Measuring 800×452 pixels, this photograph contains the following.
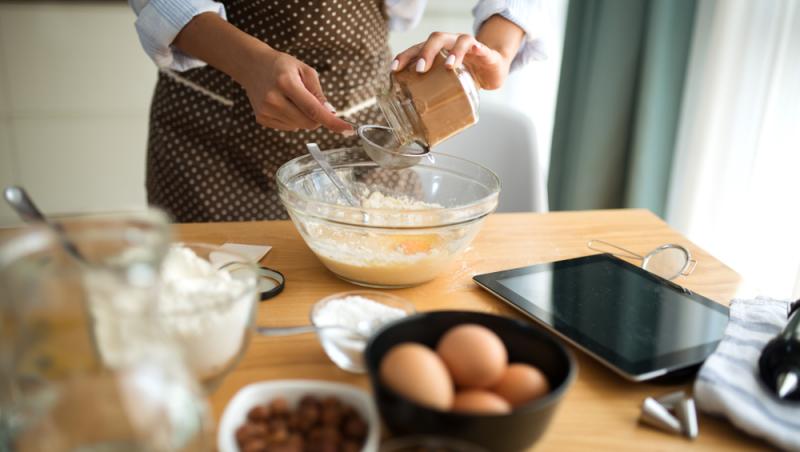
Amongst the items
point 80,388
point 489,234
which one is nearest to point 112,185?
point 489,234

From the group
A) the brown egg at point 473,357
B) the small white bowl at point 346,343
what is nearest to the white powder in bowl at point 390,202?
the small white bowl at point 346,343

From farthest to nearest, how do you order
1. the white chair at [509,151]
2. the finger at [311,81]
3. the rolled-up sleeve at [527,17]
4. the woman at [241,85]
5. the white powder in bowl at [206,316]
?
the white chair at [509,151]
the rolled-up sleeve at [527,17]
the woman at [241,85]
the finger at [311,81]
the white powder in bowl at [206,316]

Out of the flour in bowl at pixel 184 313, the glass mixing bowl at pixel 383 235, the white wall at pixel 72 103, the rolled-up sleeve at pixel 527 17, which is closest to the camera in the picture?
the flour in bowl at pixel 184 313

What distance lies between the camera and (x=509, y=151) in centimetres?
157

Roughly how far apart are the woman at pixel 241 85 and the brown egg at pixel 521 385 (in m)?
0.64

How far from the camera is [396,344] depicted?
606mm

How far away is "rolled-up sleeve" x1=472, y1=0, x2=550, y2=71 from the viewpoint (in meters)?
1.21

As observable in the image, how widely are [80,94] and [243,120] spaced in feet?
3.98

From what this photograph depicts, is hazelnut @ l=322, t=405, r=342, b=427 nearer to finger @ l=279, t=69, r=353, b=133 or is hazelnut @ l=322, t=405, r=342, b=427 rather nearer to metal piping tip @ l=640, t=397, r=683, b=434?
metal piping tip @ l=640, t=397, r=683, b=434

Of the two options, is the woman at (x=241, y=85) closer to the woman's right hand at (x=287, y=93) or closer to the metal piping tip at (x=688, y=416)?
the woman's right hand at (x=287, y=93)

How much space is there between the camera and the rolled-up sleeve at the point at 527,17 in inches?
47.8

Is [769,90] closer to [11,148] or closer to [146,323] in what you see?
[146,323]

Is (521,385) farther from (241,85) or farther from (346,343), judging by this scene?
(241,85)

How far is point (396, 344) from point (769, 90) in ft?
4.87
